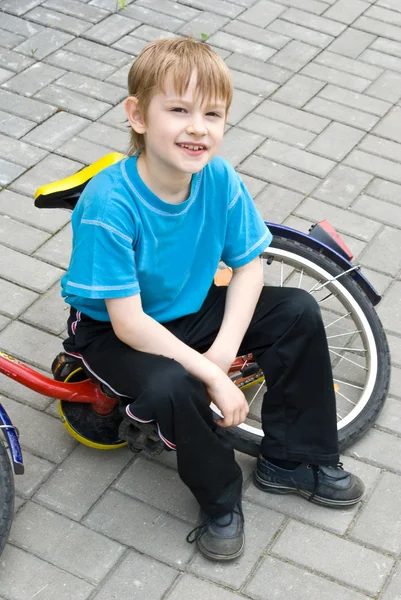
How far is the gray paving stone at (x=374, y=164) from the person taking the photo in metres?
4.50

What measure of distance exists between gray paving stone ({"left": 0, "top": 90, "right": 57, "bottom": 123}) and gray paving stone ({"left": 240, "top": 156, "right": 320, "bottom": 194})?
0.97m

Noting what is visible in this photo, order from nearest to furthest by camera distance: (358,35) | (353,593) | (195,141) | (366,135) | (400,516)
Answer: (195,141), (353,593), (400,516), (366,135), (358,35)

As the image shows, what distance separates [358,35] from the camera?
5.52 meters

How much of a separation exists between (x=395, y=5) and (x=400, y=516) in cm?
372

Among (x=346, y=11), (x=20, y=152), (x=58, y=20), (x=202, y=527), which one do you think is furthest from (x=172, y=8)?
(x=202, y=527)

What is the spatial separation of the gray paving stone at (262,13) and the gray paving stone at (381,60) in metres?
0.59

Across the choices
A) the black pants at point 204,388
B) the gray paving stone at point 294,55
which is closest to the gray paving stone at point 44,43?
the gray paving stone at point 294,55

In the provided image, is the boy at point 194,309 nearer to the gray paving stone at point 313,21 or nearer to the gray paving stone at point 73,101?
the gray paving stone at point 73,101

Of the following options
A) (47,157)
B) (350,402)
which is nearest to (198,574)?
(350,402)

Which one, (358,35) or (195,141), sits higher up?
(195,141)

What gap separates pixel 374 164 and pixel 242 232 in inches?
72.8

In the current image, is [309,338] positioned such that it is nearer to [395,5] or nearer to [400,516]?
[400,516]

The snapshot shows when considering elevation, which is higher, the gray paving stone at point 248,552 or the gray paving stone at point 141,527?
the gray paving stone at point 141,527

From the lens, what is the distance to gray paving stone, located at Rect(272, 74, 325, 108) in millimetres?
4941
